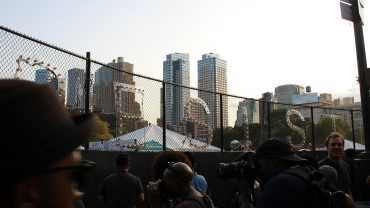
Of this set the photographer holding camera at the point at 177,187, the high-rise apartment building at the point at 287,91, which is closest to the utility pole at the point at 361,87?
the photographer holding camera at the point at 177,187

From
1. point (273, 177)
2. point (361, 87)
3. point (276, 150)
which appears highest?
point (361, 87)

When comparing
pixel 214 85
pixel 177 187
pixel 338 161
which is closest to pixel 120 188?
pixel 338 161

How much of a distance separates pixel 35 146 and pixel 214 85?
59.3 ft

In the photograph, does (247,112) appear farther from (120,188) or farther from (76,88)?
(120,188)

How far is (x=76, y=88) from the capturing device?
7836 millimetres

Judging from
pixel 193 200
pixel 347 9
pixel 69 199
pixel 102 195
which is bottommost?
pixel 102 195

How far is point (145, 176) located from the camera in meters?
8.96

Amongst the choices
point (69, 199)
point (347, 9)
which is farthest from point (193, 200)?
point (347, 9)

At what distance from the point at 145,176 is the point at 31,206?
7.99 metres

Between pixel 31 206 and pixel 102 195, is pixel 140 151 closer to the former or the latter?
pixel 102 195

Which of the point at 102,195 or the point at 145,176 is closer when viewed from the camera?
the point at 102,195

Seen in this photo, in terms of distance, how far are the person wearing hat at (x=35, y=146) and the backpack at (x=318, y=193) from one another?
7.27ft

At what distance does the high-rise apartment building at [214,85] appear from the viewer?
471 inches

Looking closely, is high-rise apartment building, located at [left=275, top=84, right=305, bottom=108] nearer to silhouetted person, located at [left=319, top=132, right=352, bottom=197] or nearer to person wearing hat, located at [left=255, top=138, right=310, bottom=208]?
silhouetted person, located at [left=319, top=132, right=352, bottom=197]
